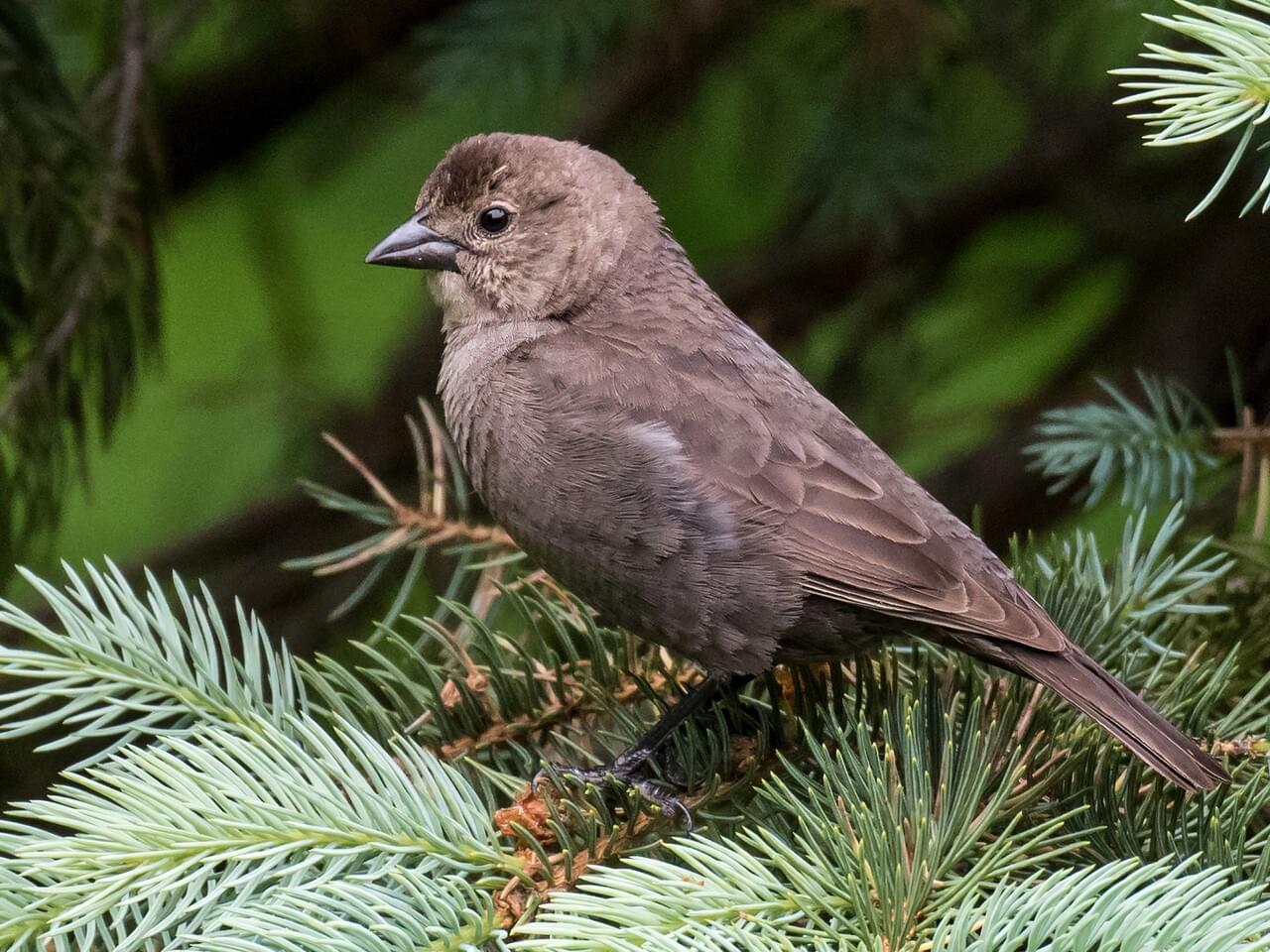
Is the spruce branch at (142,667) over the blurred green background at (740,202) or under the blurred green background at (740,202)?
under

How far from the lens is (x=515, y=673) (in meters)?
2.42

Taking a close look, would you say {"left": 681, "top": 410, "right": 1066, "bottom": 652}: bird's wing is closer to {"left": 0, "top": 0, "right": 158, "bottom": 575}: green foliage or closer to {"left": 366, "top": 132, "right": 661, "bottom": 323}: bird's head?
{"left": 366, "top": 132, "right": 661, "bottom": 323}: bird's head

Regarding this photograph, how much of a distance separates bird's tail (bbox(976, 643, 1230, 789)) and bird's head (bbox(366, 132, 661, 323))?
56.9 inches

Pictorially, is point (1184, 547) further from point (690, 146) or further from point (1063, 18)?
point (690, 146)

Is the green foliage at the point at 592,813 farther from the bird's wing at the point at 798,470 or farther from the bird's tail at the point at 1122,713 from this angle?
the bird's wing at the point at 798,470

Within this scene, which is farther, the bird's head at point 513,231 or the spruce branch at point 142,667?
the bird's head at point 513,231

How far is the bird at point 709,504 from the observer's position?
2641 mm

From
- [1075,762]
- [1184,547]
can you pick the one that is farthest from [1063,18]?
[1075,762]

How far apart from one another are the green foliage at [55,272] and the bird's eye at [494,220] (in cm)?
78

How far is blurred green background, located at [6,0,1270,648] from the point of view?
3566 millimetres

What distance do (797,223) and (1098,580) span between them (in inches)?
71.5

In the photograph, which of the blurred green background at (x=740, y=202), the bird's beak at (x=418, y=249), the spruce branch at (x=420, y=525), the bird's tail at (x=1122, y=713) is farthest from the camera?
the blurred green background at (x=740, y=202)

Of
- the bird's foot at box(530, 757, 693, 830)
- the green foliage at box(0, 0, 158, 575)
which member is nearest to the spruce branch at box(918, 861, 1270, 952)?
the bird's foot at box(530, 757, 693, 830)

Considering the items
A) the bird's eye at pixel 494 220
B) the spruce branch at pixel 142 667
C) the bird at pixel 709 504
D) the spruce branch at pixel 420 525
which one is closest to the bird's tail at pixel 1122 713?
the bird at pixel 709 504
